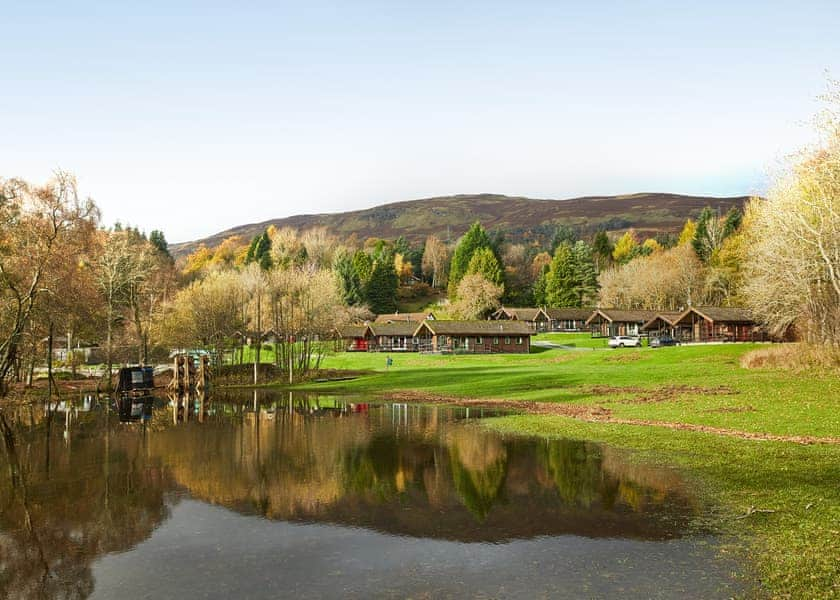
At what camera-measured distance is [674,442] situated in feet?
80.1

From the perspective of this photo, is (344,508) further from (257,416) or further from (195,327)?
(195,327)

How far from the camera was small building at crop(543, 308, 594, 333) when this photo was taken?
125 meters

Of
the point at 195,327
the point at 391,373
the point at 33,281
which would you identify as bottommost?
the point at 391,373

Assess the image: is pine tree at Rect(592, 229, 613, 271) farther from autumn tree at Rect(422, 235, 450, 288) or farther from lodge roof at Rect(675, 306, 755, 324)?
lodge roof at Rect(675, 306, 755, 324)

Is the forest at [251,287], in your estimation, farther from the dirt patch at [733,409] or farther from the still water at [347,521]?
the still water at [347,521]

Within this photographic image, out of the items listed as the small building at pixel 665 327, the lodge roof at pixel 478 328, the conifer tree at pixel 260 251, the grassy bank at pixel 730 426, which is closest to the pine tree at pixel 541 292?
the small building at pixel 665 327

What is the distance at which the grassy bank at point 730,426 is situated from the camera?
12.7 metres

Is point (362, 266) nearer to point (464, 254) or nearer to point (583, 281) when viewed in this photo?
point (464, 254)

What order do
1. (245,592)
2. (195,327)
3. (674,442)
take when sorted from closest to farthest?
(245,592), (674,442), (195,327)

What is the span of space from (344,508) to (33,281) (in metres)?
38.1

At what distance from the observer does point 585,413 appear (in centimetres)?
3309

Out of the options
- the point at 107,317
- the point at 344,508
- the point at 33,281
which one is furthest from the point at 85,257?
the point at 344,508

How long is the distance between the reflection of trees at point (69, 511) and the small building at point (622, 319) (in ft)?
308

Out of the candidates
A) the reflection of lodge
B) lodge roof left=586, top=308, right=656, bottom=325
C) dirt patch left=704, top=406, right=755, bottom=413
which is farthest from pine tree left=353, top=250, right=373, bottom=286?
the reflection of lodge
